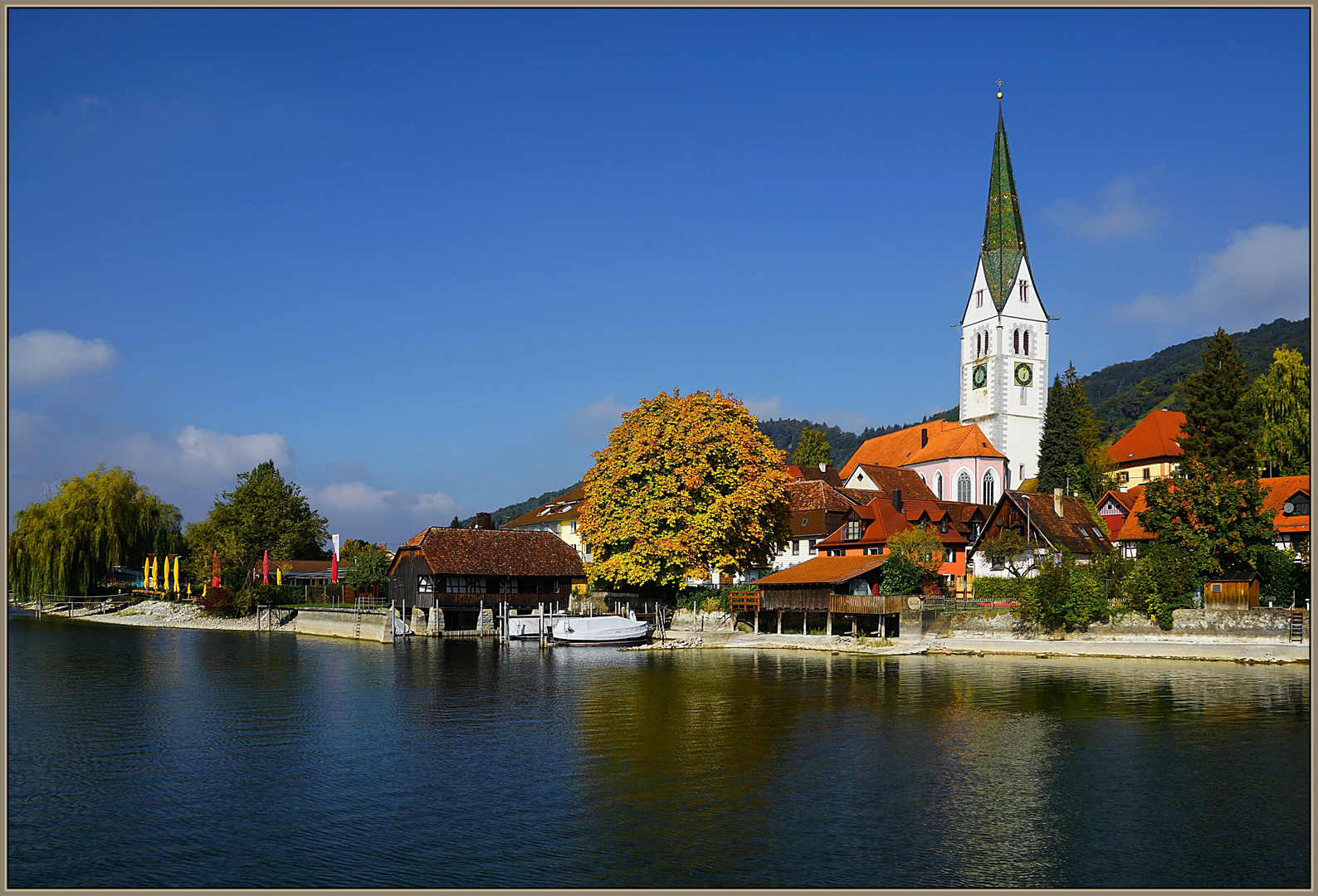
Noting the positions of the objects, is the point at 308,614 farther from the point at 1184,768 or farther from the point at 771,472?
the point at 1184,768

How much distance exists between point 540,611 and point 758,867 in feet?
178

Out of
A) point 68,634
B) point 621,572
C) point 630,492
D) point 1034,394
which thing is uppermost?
point 1034,394

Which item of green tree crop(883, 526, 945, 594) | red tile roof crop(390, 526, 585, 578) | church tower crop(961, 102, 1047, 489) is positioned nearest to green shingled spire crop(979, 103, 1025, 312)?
church tower crop(961, 102, 1047, 489)

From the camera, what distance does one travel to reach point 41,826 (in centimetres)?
2084

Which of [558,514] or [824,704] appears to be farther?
[558,514]

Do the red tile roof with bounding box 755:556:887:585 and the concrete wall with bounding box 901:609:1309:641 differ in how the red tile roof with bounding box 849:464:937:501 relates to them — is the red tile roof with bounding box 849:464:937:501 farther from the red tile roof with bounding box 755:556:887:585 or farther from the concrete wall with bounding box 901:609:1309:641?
the concrete wall with bounding box 901:609:1309:641

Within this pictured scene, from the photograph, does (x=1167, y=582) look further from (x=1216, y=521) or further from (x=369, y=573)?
(x=369, y=573)

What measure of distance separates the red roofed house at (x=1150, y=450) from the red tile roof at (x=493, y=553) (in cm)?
4975

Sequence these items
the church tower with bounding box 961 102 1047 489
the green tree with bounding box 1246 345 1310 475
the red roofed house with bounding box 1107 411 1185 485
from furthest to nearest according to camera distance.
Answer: the church tower with bounding box 961 102 1047 489 → the red roofed house with bounding box 1107 411 1185 485 → the green tree with bounding box 1246 345 1310 475

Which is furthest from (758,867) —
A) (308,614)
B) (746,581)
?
(308,614)

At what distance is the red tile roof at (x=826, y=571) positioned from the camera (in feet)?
210

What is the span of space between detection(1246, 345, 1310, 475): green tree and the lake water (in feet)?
99.6

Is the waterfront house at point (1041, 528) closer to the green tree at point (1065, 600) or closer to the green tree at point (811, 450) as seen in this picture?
the green tree at point (1065, 600)

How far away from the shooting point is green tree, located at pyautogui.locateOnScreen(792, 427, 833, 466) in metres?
119
